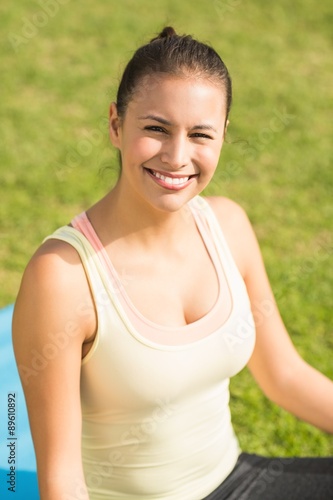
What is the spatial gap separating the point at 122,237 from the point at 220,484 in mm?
763

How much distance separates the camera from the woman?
1.80 meters

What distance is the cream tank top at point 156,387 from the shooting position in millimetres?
1862

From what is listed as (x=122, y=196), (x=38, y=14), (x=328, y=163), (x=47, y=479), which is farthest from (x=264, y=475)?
(x=38, y=14)

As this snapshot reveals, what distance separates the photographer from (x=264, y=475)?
7.23ft

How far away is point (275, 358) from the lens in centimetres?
228

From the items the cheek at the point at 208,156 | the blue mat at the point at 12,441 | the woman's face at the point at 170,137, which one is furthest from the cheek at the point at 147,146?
the blue mat at the point at 12,441

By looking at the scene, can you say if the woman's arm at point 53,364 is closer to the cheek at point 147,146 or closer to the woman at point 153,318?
the woman at point 153,318

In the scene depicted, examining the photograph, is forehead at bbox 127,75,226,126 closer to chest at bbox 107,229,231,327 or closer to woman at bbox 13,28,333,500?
woman at bbox 13,28,333,500

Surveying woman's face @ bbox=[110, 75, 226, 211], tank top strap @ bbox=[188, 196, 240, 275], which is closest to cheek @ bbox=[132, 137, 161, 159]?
woman's face @ bbox=[110, 75, 226, 211]

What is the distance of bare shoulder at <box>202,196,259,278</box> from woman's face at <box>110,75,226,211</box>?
294 millimetres

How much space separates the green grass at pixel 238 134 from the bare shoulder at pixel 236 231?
1131 mm

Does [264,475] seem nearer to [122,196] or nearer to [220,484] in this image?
[220,484]

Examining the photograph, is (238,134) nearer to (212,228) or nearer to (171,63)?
(212,228)

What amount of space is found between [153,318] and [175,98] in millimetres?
549
